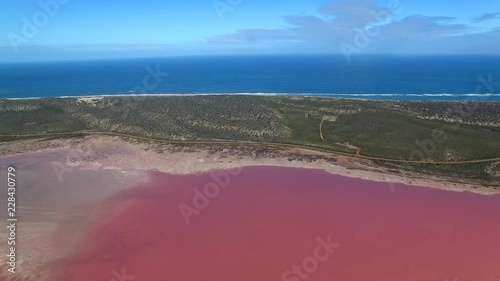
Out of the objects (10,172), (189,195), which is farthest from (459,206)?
(10,172)

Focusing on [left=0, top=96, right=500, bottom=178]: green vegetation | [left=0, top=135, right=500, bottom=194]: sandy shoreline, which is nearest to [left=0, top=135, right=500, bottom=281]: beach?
[left=0, top=135, right=500, bottom=194]: sandy shoreline

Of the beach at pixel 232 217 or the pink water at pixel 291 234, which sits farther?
the beach at pixel 232 217

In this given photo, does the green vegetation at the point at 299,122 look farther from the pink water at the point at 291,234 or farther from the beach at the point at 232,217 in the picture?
the pink water at the point at 291,234

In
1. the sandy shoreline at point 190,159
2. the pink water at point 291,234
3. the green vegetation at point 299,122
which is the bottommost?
the pink water at point 291,234

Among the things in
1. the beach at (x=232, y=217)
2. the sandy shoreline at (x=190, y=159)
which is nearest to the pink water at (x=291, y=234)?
the beach at (x=232, y=217)

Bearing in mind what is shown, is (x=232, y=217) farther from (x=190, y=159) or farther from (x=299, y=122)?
(x=299, y=122)

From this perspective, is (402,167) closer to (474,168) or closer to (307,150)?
(474,168)

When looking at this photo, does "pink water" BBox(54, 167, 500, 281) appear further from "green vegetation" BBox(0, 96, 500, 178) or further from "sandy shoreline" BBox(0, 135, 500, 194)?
"green vegetation" BBox(0, 96, 500, 178)
